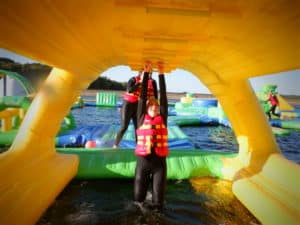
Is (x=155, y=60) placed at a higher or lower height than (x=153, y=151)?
higher

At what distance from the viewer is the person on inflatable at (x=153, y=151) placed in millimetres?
3012

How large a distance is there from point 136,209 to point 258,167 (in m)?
1.83

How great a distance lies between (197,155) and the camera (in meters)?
4.94

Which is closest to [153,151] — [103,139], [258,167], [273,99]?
[258,167]

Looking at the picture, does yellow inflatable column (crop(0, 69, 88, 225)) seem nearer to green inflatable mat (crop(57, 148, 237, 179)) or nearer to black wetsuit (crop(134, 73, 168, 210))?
green inflatable mat (crop(57, 148, 237, 179))

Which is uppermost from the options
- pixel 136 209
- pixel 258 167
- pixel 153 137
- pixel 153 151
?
pixel 153 137

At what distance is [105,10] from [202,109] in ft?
50.8

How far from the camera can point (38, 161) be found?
11.8 feet

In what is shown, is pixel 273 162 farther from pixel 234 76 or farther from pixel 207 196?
pixel 234 76

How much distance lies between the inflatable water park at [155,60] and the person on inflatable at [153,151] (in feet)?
2.12

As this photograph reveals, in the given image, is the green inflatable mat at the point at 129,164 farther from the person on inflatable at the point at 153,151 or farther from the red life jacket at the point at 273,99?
the red life jacket at the point at 273,99

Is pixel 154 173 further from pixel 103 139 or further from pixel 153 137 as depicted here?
pixel 103 139

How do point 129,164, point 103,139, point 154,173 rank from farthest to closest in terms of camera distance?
point 103,139, point 129,164, point 154,173

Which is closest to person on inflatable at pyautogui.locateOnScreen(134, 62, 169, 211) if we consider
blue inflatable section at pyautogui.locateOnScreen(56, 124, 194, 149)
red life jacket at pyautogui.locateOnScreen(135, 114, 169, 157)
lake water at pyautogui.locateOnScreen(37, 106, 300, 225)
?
red life jacket at pyautogui.locateOnScreen(135, 114, 169, 157)
